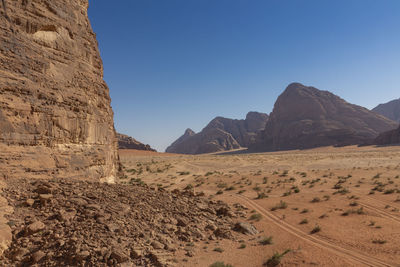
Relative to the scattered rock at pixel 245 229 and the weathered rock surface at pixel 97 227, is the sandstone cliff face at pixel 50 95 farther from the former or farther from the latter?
the scattered rock at pixel 245 229

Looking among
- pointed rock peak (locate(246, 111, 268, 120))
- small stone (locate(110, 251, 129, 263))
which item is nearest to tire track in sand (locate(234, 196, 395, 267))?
small stone (locate(110, 251, 129, 263))

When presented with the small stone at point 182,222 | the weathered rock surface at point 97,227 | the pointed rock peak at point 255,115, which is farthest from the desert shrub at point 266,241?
the pointed rock peak at point 255,115

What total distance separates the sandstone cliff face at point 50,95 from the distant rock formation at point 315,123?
84.4m

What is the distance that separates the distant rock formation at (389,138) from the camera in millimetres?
67069

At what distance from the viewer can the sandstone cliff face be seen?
7715 millimetres

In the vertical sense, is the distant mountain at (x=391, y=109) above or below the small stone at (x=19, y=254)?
above

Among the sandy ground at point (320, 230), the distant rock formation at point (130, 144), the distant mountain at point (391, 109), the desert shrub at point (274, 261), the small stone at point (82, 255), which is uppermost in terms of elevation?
the distant mountain at point (391, 109)

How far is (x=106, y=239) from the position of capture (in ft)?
18.5

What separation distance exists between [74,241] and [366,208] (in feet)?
41.9

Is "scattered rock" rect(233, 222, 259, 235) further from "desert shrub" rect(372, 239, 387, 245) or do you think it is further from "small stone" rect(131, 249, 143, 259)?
"small stone" rect(131, 249, 143, 259)

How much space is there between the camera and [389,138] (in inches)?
2714

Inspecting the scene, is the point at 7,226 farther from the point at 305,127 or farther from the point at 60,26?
the point at 305,127

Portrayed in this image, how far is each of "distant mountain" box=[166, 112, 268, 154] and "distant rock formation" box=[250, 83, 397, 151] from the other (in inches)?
578

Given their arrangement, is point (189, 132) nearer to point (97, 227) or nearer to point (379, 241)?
point (379, 241)
